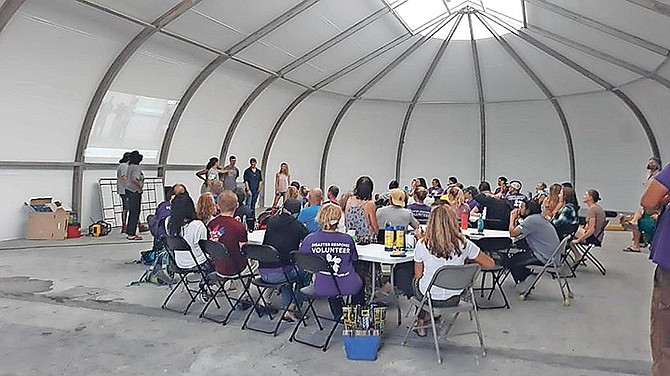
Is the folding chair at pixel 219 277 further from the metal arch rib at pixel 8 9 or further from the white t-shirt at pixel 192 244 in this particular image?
the metal arch rib at pixel 8 9

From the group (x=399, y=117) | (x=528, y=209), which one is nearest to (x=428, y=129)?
(x=399, y=117)

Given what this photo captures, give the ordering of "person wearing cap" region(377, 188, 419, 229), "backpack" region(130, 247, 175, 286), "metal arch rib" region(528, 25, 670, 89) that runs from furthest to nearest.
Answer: "metal arch rib" region(528, 25, 670, 89), "backpack" region(130, 247, 175, 286), "person wearing cap" region(377, 188, 419, 229)

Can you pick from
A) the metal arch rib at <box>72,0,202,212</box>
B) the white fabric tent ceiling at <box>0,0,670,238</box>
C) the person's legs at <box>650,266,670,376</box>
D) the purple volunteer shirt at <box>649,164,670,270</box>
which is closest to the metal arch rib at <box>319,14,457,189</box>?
the white fabric tent ceiling at <box>0,0,670,238</box>

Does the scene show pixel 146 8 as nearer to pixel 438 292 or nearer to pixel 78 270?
pixel 78 270

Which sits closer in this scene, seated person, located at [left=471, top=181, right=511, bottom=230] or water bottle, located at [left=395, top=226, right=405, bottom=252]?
water bottle, located at [left=395, top=226, right=405, bottom=252]

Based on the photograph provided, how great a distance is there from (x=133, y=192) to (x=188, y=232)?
5164mm

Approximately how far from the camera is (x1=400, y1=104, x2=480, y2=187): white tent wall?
57.9ft

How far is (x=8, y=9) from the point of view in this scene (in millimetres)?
7664

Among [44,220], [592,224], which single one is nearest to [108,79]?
[44,220]

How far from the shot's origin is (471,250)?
452 cm

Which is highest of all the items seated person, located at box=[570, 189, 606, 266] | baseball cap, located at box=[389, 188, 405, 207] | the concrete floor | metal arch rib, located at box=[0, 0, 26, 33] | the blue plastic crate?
metal arch rib, located at box=[0, 0, 26, 33]

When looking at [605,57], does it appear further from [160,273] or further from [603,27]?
[160,273]

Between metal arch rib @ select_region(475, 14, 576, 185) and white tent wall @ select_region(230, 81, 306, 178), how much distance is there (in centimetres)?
529

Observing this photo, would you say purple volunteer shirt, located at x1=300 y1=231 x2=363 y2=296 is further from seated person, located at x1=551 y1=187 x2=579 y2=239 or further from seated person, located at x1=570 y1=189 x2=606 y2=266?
seated person, located at x1=570 y1=189 x2=606 y2=266
